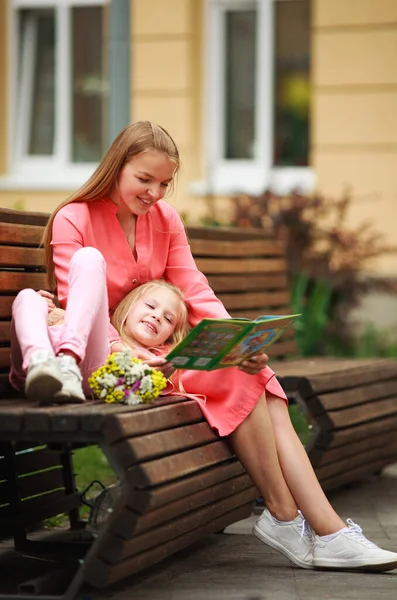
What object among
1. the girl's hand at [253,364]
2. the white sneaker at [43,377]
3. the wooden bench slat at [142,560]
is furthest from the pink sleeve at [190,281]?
the white sneaker at [43,377]

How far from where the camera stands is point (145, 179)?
14.4 ft

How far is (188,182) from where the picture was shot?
35.5 feet

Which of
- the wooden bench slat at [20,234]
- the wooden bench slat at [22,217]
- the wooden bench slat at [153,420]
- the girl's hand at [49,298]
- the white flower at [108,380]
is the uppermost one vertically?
the wooden bench slat at [22,217]

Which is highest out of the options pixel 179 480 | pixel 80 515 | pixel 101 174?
pixel 101 174

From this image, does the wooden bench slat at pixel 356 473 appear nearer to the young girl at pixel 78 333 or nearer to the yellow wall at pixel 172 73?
the young girl at pixel 78 333

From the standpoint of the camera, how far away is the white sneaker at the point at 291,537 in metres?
4.26

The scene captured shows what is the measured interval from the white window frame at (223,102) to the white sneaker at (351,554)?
6764 mm

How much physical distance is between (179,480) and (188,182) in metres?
7.16

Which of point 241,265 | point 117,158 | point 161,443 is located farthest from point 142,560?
point 241,265

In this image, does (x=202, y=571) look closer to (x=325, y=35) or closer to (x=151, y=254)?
(x=151, y=254)

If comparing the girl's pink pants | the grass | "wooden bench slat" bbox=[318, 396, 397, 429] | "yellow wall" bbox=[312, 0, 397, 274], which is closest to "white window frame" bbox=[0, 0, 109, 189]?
"yellow wall" bbox=[312, 0, 397, 274]

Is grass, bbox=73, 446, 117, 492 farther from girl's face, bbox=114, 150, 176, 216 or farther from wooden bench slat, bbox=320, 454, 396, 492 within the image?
girl's face, bbox=114, 150, 176, 216

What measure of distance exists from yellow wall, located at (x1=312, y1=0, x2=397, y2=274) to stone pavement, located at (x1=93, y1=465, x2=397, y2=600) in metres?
5.50

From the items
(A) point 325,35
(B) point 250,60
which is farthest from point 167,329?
(B) point 250,60
